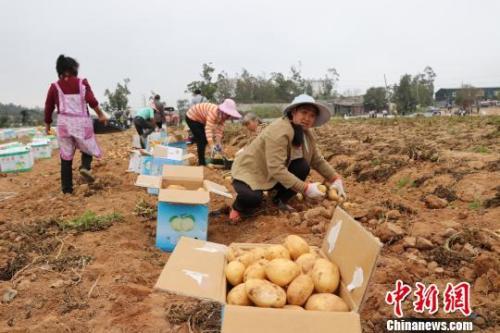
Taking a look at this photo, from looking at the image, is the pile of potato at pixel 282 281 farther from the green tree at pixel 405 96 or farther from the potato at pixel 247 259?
the green tree at pixel 405 96

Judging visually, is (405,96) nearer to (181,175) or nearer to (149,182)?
(181,175)

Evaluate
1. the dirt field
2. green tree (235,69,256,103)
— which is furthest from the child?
green tree (235,69,256,103)

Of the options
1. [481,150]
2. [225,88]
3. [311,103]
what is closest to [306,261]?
[311,103]

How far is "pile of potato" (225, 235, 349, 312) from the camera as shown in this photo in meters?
1.73

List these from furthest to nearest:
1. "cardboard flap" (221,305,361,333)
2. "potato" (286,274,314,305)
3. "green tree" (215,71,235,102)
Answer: "green tree" (215,71,235,102), "potato" (286,274,314,305), "cardboard flap" (221,305,361,333)

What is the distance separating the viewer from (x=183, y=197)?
309 centimetres

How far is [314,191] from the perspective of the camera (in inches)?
124

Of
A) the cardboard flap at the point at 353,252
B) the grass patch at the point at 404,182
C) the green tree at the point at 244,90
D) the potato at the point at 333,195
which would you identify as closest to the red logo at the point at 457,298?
the cardboard flap at the point at 353,252

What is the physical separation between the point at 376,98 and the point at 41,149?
1712 inches

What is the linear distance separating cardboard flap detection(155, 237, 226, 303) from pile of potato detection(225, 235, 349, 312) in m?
0.07

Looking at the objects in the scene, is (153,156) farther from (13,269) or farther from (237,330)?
(237,330)

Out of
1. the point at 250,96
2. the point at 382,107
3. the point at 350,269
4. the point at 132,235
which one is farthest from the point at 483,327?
the point at 382,107

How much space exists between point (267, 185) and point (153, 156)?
207cm

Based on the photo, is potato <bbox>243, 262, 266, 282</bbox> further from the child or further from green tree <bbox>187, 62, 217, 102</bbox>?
green tree <bbox>187, 62, 217, 102</bbox>
